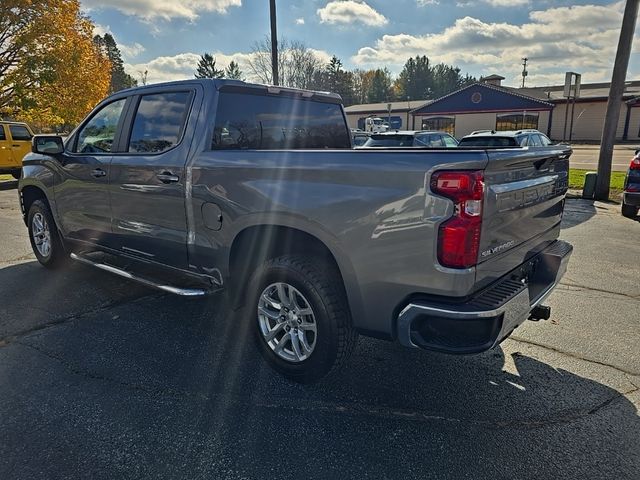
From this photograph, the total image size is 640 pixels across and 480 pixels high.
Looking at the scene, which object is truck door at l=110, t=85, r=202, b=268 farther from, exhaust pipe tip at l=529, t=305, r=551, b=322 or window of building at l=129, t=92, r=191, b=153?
exhaust pipe tip at l=529, t=305, r=551, b=322

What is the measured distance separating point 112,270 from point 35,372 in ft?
3.96

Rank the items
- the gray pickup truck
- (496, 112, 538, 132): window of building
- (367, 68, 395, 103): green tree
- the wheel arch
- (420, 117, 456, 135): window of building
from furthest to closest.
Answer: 1. (367, 68, 395, 103): green tree
2. (420, 117, 456, 135): window of building
3. (496, 112, 538, 132): window of building
4. the wheel arch
5. the gray pickup truck

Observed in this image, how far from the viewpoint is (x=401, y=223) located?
2.42 meters

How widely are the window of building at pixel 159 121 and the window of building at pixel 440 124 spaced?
45430 mm

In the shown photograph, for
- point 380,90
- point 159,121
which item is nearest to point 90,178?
point 159,121

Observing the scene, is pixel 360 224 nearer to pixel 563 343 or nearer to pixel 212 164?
pixel 212 164

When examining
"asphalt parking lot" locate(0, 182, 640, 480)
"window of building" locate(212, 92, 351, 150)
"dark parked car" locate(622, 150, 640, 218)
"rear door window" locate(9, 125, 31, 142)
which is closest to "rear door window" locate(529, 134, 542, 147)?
"dark parked car" locate(622, 150, 640, 218)

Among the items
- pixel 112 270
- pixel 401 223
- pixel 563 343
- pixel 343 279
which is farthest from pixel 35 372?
pixel 563 343

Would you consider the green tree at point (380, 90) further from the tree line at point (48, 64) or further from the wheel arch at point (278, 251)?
the wheel arch at point (278, 251)

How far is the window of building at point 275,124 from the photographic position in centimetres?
358

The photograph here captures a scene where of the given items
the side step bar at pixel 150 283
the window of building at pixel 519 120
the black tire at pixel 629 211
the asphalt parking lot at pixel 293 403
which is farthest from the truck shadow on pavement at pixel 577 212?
the window of building at pixel 519 120

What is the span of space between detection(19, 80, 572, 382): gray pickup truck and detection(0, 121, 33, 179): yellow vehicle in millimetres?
12970

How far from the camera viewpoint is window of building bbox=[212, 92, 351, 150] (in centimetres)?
358

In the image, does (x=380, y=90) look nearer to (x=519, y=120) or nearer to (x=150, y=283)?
(x=519, y=120)
